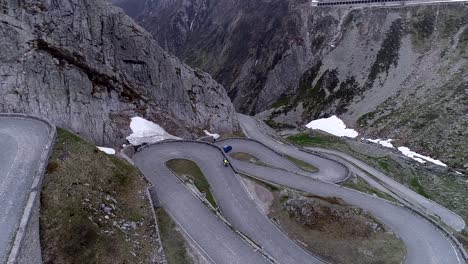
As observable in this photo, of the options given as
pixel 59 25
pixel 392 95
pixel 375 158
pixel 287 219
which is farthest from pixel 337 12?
pixel 287 219

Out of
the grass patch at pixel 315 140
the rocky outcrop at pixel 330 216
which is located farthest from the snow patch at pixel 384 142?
the rocky outcrop at pixel 330 216

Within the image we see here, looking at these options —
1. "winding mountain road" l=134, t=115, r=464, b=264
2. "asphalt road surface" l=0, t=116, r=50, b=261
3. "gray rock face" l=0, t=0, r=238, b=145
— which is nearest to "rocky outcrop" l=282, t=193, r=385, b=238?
"winding mountain road" l=134, t=115, r=464, b=264

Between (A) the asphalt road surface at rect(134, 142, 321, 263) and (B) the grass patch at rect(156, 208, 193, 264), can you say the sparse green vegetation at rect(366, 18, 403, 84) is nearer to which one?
(A) the asphalt road surface at rect(134, 142, 321, 263)

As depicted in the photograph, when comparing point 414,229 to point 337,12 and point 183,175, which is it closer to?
point 183,175

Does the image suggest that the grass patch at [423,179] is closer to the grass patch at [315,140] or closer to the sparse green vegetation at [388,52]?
the grass patch at [315,140]

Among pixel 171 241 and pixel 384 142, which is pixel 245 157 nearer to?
pixel 171 241
